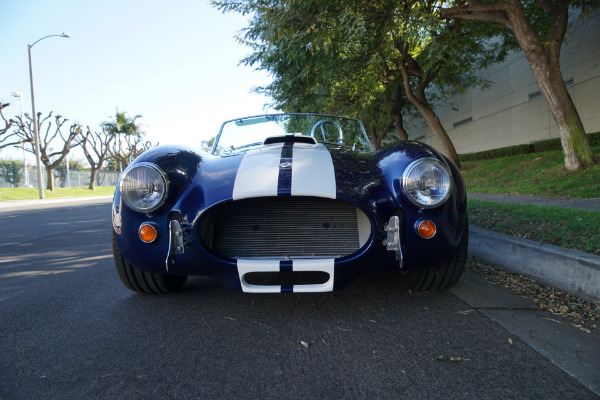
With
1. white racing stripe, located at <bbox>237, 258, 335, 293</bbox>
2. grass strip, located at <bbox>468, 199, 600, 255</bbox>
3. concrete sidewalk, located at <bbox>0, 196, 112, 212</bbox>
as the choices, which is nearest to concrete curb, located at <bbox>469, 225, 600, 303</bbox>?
grass strip, located at <bbox>468, 199, 600, 255</bbox>

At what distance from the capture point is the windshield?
11.4 ft

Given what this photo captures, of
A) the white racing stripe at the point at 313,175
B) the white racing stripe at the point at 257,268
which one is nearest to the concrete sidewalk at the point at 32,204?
the white racing stripe at the point at 313,175

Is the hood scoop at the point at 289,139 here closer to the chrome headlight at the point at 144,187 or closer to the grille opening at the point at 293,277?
the chrome headlight at the point at 144,187

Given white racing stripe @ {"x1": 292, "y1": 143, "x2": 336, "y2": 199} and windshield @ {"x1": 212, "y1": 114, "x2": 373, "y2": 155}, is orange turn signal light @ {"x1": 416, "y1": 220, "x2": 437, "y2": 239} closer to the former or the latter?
white racing stripe @ {"x1": 292, "y1": 143, "x2": 336, "y2": 199}

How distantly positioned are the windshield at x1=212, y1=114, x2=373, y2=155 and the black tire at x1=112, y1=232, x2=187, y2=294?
4.77 feet

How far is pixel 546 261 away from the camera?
96.5 inches

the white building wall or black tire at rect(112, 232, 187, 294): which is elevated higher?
the white building wall

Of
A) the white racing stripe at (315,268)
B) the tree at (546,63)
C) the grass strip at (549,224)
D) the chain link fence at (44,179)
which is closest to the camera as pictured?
the white racing stripe at (315,268)

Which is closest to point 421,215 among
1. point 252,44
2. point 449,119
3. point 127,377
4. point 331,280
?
point 331,280

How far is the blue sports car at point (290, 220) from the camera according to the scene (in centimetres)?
192

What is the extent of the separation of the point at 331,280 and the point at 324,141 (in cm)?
182

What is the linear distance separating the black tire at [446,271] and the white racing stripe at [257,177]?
3.45 feet

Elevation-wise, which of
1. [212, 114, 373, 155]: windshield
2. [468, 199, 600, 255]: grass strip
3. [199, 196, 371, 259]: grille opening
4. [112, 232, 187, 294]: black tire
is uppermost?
[212, 114, 373, 155]: windshield

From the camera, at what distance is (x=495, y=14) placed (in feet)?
24.3
